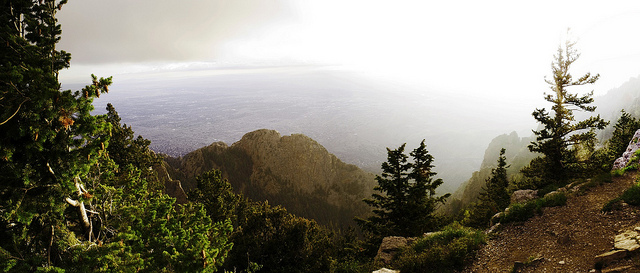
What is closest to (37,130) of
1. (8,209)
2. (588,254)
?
(8,209)

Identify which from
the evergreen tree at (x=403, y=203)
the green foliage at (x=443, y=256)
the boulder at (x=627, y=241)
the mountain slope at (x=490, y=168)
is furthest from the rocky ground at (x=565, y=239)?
the mountain slope at (x=490, y=168)

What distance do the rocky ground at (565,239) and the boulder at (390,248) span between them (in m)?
4.51

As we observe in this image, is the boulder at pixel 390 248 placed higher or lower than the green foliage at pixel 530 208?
lower

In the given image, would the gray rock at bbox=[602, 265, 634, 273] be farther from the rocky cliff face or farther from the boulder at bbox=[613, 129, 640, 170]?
the rocky cliff face

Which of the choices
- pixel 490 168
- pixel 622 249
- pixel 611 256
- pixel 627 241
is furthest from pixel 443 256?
pixel 490 168

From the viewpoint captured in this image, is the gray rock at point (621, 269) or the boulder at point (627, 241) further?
the boulder at point (627, 241)

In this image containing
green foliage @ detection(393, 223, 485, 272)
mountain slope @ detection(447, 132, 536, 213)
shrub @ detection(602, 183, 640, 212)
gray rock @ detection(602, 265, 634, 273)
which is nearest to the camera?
gray rock @ detection(602, 265, 634, 273)

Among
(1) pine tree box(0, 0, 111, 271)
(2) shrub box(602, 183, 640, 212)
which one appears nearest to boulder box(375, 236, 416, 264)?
(2) shrub box(602, 183, 640, 212)

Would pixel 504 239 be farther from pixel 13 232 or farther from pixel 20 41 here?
pixel 20 41

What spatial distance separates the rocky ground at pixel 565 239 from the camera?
28.7ft

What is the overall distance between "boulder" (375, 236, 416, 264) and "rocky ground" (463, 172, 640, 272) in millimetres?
4514

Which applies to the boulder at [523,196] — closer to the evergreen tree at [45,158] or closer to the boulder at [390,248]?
the boulder at [390,248]

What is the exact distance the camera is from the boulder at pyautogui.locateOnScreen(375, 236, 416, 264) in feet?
47.5

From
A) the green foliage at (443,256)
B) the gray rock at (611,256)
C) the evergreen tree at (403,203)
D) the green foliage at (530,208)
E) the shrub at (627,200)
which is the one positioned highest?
the shrub at (627,200)
